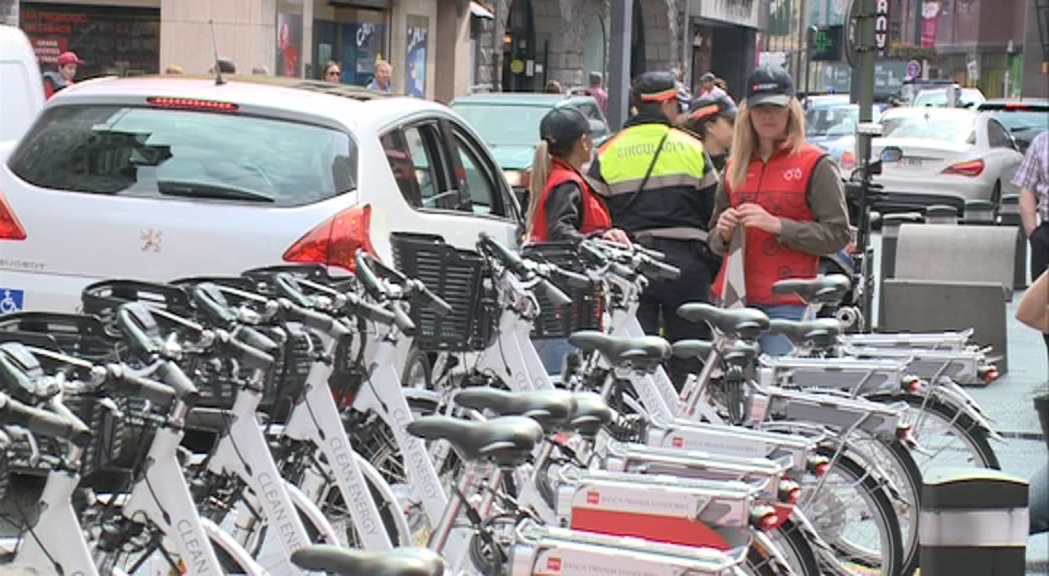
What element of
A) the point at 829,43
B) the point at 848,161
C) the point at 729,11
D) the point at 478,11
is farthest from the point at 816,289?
the point at 729,11

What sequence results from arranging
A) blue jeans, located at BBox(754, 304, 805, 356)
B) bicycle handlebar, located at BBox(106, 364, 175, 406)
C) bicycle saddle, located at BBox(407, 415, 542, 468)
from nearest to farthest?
bicycle handlebar, located at BBox(106, 364, 175, 406)
bicycle saddle, located at BBox(407, 415, 542, 468)
blue jeans, located at BBox(754, 304, 805, 356)

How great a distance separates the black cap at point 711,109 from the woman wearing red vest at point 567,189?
1.69 m

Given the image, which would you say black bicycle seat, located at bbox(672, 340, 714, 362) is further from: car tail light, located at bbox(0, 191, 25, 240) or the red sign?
the red sign

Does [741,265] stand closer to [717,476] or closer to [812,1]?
[717,476]

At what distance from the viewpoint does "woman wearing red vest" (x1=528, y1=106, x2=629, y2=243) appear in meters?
8.41

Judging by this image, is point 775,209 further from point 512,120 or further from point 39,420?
point 512,120

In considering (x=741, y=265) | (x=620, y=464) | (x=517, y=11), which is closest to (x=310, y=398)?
(x=620, y=464)

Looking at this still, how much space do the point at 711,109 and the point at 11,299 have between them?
3.96m

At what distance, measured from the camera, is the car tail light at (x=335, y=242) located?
7695 mm

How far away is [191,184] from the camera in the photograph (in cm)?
796

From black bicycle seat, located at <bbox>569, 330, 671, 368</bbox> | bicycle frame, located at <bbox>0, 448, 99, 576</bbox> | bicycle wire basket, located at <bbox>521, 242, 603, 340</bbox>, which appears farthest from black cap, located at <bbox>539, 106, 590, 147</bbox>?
bicycle frame, located at <bbox>0, 448, 99, 576</bbox>

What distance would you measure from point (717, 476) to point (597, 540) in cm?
81

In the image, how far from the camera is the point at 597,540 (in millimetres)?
4199

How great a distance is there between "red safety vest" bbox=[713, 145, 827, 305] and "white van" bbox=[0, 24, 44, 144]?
15.0ft
